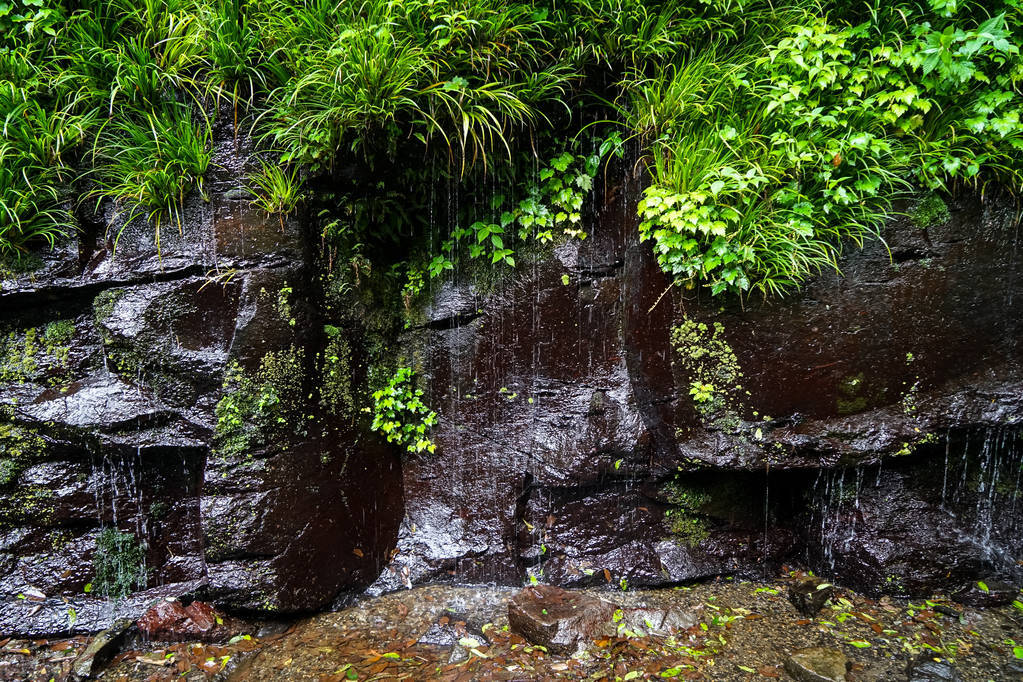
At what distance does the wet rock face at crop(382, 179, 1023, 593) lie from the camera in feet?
12.0

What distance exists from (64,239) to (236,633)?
10.2 feet

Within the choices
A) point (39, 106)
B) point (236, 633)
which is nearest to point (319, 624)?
point (236, 633)

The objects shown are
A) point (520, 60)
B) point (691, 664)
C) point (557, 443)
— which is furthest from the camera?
point (557, 443)

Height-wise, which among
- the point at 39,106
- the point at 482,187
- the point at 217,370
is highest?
the point at 39,106

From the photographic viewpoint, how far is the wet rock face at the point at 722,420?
12.0ft

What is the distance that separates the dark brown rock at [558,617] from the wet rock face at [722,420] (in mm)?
422

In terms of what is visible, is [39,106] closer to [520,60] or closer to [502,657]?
[520,60]

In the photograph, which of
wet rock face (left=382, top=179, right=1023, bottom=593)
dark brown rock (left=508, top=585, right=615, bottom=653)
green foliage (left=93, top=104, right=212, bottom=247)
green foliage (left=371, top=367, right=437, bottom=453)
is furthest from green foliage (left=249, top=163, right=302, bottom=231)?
dark brown rock (left=508, top=585, right=615, bottom=653)

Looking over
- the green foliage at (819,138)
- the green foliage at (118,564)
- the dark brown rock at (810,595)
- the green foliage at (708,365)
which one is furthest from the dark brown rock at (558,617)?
the green foliage at (118,564)

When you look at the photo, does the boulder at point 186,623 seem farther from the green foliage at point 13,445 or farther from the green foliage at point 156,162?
the green foliage at point 156,162

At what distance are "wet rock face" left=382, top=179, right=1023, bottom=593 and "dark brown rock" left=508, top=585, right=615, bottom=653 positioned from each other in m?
0.42

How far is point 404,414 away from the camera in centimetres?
449

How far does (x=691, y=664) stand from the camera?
3285mm

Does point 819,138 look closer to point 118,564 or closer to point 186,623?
point 186,623
